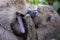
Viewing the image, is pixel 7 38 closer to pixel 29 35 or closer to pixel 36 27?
pixel 29 35

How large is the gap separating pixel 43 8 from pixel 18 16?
49cm

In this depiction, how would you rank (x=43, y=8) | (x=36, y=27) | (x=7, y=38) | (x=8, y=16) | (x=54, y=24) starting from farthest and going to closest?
(x=54, y=24), (x=43, y=8), (x=36, y=27), (x=8, y=16), (x=7, y=38)

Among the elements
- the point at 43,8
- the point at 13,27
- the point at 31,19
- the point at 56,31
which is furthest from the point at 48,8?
the point at 13,27

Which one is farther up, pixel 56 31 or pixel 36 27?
pixel 36 27

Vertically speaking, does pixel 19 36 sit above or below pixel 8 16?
below

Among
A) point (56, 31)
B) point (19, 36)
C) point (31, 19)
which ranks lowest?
point (56, 31)

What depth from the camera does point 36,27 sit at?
2.45 metres

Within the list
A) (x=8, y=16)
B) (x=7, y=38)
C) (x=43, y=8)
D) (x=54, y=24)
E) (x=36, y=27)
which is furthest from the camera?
(x=54, y=24)

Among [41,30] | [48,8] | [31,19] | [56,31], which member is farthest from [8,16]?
[56,31]

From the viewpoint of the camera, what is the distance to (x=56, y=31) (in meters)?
2.91

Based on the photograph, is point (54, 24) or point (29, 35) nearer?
point (29, 35)

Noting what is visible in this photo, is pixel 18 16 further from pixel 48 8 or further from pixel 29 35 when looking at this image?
pixel 48 8

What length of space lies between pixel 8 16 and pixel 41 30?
484 millimetres

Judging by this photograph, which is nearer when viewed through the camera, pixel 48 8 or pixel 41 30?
pixel 41 30
